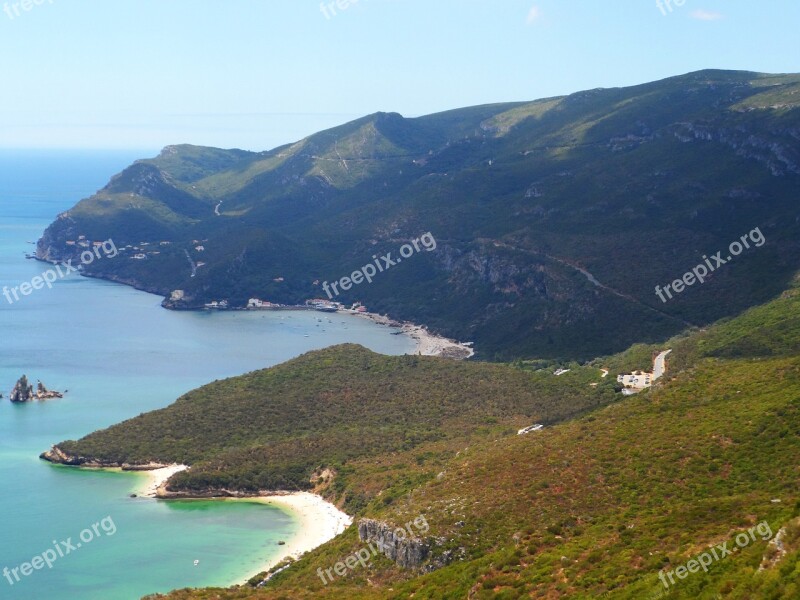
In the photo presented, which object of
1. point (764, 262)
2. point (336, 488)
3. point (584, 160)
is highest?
point (584, 160)

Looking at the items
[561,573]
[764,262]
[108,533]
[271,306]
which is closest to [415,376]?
[108,533]

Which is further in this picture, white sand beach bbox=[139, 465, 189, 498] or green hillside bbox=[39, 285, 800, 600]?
white sand beach bbox=[139, 465, 189, 498]

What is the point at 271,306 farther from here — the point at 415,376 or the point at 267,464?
the point at 267,464

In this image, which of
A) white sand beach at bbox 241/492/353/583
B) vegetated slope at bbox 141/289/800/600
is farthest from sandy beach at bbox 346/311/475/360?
vegetated slope at bbox 141/289/800/600

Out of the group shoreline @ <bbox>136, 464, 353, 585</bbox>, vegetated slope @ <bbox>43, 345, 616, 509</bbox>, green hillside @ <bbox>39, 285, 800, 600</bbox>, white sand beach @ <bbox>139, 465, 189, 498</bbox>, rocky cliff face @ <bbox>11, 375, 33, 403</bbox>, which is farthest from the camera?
rocky cliff face @ <bbox>11, 375, 33, 403</bbox>

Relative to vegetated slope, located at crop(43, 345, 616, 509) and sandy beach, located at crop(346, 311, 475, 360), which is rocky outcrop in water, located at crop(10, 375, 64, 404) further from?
sandy beach, located at crop(346, 311, 475, 360)

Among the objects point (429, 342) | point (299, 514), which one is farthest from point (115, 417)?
point (429, 342)

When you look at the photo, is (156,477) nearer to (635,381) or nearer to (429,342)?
(635,381)

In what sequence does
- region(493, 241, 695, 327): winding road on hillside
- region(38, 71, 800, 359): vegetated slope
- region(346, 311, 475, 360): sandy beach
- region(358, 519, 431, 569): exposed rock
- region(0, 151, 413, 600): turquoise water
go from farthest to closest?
region(346, 311, 475, 360): sandy beach
region(38, 71, 800, 359): vegetated slope
region(493, 241, 695, 327): winding road on hillside
region(0, 151, 413, 600): turquoise water
region(358, 519, 431, 569): exposed rock
